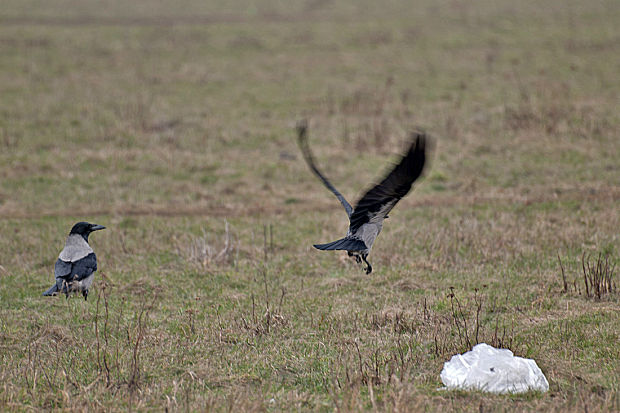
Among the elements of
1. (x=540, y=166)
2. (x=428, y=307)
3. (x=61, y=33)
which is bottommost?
(x=428, y=307)

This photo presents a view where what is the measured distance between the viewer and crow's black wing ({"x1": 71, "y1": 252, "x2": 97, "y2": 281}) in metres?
8.66

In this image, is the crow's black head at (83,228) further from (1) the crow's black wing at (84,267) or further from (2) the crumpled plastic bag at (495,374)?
(2) the crumpled plastic bag at (495,374)

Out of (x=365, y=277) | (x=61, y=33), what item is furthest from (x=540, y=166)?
(x=61, y=33)

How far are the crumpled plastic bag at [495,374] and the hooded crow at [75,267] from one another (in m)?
4.83

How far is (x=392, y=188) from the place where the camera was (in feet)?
21.9

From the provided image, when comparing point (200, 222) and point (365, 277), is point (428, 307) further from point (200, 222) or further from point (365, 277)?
point (200, 222)

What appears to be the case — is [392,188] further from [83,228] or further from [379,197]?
[83,228]

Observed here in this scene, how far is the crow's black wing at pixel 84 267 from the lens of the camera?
866 cm

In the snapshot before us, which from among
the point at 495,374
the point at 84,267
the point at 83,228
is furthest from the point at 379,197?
the point at 83,228

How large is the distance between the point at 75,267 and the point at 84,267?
0.43 ft

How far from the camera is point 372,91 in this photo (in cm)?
2275

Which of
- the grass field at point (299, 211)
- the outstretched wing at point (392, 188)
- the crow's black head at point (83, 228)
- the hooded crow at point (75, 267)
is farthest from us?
the crow's black head at point (83, 228)

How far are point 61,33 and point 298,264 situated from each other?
25.2m

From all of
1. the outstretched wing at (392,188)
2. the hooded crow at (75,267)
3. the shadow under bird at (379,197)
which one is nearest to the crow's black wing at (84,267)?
the hooded crow at (75,267)
